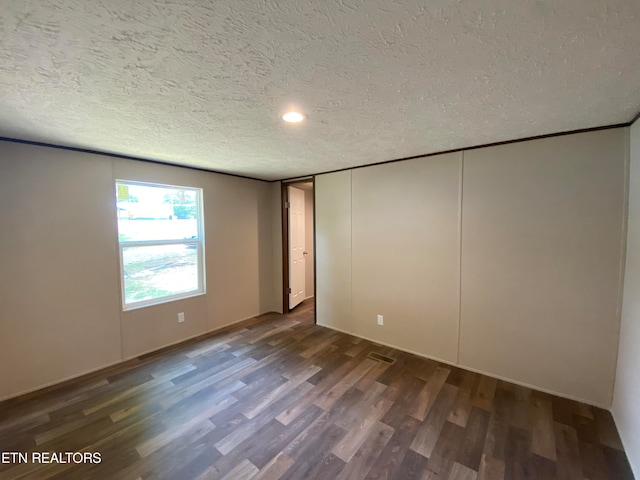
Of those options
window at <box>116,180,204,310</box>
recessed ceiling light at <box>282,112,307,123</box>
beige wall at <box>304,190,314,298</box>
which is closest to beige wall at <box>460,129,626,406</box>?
recessed ceiling light at <box>282,112,307,123</box>

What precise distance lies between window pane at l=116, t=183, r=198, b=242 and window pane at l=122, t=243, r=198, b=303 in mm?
160

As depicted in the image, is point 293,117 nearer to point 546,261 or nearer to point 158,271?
point 546,261

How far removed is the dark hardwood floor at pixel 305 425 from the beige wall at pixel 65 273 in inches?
10.7

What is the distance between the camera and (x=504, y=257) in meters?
2.42

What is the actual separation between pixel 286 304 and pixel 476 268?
2.94 metres

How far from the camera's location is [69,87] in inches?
54.8

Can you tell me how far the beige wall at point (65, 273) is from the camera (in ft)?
7.33

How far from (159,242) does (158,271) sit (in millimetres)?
361

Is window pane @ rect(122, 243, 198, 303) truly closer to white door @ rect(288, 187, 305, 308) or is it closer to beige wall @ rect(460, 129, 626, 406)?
white door @ rect(288, 187, 305, 308)

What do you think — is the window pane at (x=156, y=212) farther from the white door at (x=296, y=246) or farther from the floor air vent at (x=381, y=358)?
the floor air vent at (x=381, y=358)

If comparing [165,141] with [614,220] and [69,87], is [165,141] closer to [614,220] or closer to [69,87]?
[69,87]

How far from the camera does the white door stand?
4445mm

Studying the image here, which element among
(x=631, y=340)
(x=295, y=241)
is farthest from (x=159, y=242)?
(x=631, y=340)

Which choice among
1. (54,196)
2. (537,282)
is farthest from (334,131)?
(54,196)
